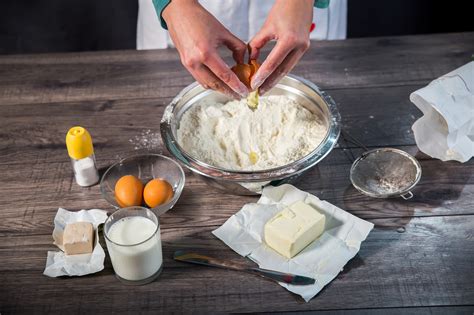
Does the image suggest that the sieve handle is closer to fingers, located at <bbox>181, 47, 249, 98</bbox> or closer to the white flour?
the white flour

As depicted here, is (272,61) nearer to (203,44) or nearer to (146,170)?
(203,44)

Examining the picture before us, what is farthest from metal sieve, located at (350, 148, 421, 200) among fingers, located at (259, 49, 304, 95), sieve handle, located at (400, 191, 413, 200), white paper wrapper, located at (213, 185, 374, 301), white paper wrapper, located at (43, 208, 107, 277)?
white paper wrapper, located at (43, 208, 107, 277)

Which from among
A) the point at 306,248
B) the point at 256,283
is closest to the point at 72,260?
the point at 256,283

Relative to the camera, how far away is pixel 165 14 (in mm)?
1544

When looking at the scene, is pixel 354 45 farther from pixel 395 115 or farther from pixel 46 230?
pixel 46 230

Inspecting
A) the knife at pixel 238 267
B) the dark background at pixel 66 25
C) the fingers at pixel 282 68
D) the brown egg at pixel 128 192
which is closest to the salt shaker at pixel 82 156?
the brown egg at pixel 128 192

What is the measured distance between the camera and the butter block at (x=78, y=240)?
4.34 ft

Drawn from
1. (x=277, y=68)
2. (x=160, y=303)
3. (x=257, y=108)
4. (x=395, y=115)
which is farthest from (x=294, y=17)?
(x=160, y=303)

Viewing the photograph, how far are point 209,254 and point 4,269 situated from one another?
1.46 feet

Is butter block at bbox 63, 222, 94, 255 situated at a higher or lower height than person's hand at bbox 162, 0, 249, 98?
lower

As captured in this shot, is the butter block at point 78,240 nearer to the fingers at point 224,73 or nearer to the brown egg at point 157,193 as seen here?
the brown egg at point 157,193

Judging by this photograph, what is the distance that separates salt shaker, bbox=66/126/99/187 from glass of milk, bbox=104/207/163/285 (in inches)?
10.3

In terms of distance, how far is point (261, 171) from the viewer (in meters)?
1.38

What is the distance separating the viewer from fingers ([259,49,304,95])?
149 cm
